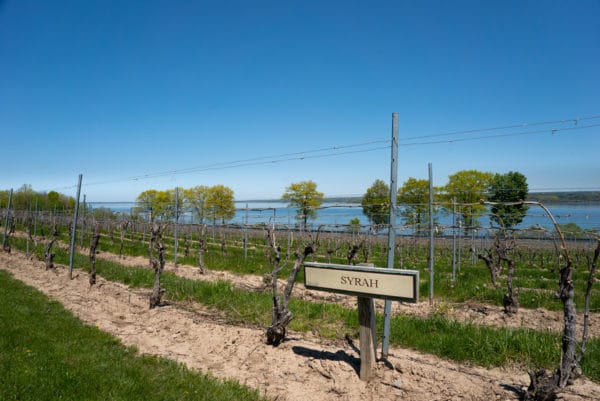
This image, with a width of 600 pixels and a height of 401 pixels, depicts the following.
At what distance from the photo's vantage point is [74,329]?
19.2 ft

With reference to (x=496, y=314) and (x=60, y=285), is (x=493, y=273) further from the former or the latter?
(x=60, y=285)

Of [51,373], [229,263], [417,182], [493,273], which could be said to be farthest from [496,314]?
[417,182]

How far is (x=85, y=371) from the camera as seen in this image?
13.9 ft

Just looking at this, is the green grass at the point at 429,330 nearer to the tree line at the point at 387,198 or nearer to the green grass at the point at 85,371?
the green grass at the point at 85,371

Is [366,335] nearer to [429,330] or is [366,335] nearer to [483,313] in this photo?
[429,330]

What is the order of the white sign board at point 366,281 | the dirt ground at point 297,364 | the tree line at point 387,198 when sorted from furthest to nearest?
the tree line at point 387,198, the dirt ground at point 297,364, the white sign board at point 366,281

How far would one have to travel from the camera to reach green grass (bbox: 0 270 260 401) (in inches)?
150

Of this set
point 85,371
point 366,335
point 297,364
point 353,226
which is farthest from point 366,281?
point 353,226

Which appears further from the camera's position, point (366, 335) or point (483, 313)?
point (483, 313)

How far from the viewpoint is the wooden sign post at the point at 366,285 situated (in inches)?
147

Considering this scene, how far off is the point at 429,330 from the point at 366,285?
8.81 ft

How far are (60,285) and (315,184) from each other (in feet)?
159

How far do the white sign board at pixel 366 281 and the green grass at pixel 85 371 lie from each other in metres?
1.44

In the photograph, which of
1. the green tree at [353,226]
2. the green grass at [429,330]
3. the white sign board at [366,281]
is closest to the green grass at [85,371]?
the white sign board at [366,281]
